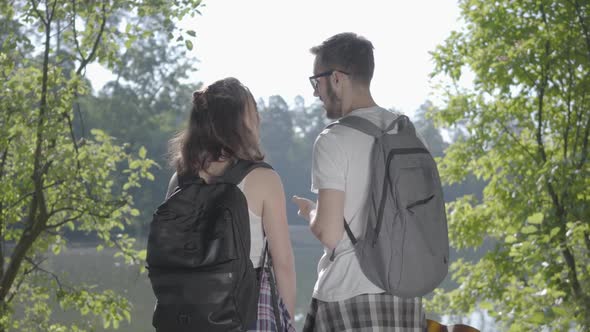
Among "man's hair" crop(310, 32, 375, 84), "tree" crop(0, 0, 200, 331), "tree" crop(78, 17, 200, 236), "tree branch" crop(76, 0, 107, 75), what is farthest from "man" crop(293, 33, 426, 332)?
"tree" crop(78, 17, 200, 236)

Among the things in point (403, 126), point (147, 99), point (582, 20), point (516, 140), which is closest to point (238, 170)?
point (403, 126)

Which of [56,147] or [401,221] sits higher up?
[56,147]

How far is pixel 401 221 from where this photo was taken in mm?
1840

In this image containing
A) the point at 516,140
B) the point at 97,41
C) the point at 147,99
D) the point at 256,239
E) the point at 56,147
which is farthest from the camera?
the point at 147,99

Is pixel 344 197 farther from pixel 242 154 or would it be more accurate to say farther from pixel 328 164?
pixel 242 154

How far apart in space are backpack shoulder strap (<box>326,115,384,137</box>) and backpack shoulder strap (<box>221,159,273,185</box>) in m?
0.21

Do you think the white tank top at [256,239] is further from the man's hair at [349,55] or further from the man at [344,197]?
the man's hair at [349,55]

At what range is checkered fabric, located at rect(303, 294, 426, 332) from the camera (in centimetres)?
184

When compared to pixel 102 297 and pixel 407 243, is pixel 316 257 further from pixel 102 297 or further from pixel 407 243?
pixel 407 243

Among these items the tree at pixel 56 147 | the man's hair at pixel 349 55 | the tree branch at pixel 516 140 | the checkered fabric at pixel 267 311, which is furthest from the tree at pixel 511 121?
the checkered fabric at pixel 267 311

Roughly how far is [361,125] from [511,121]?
5.53 meters

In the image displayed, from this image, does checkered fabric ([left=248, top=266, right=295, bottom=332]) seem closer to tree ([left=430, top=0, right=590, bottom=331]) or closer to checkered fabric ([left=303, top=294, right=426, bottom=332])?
checkered fabric ([left=303, top=294, right=426, bottom=332])

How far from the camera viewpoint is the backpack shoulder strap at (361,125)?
189 cm

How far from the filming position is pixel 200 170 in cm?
193
